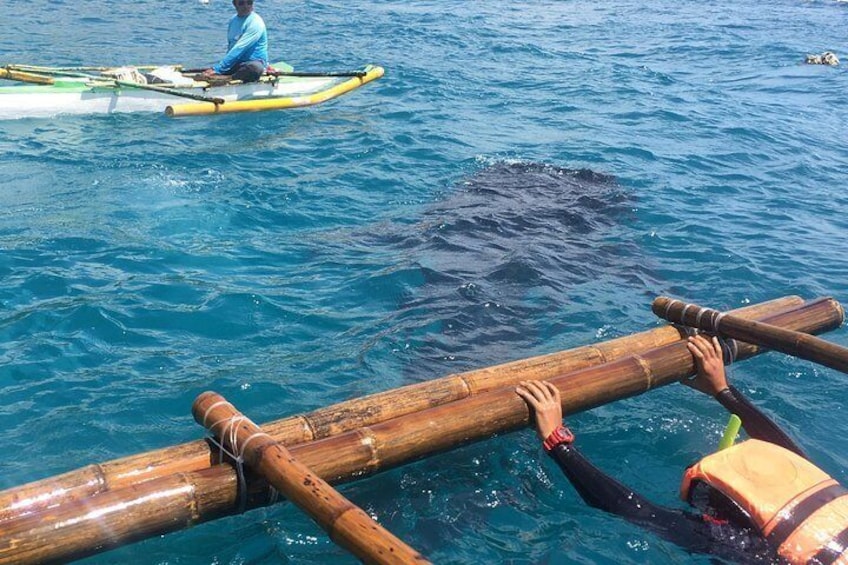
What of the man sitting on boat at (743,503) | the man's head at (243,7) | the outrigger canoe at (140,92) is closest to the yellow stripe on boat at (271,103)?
the outrigger canoe at (140,92)

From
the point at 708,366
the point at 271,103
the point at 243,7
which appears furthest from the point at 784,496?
the point at 243,7

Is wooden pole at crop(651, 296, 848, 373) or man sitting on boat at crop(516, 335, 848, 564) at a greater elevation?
wooden pole at crop(651, 296, 848, 373)

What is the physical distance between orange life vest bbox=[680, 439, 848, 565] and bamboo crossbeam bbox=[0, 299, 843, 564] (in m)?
0.93

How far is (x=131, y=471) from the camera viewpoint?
3812 millimetres

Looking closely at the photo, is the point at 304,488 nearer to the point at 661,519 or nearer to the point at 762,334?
the point at 661,519

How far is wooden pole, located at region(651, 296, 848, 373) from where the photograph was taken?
4.89 metres

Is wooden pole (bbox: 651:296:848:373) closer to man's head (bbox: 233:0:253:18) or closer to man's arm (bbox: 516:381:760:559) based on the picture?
man's arm (bbox: 516:381:760:559)

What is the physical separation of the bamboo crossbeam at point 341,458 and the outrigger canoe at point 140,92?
9.16 meters

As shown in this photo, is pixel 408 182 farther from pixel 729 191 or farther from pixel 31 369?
pixel 31 369

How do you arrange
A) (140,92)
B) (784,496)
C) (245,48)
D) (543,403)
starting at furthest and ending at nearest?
(245,48) → (140,92) → (543,403) → (784,496)

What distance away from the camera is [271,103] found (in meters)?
13.4

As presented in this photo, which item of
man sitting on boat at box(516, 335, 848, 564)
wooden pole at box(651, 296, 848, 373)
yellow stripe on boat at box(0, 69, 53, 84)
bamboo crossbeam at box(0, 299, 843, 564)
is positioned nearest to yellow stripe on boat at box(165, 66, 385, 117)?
yellow stripe on boat at box(0, 69, 53, 84)

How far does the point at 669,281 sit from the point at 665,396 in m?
2.48

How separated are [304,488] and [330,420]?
3.02 ft
